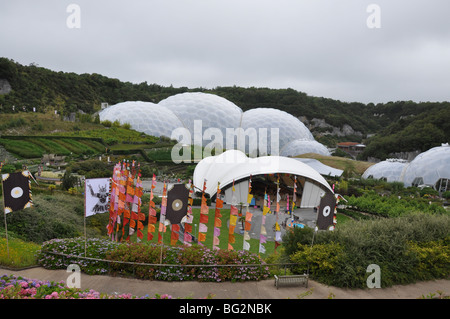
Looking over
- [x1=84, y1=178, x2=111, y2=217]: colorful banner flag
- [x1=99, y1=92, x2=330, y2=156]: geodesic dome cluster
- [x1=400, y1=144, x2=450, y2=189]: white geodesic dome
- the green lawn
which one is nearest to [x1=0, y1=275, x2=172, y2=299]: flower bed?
the green lawn

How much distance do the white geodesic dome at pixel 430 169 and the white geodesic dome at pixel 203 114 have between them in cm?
2502

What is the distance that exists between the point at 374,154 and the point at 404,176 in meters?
26.2

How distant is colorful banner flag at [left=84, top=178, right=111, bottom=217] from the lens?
1028cm

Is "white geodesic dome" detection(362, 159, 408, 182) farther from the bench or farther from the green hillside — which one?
the bench

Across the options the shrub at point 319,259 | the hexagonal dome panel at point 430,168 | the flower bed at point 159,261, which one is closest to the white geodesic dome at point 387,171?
the hexagonal dome panel at point 430,168

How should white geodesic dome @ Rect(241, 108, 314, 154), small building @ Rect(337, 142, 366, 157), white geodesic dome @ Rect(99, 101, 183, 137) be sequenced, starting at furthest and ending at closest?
small building @ Rect(337, 142, 366, 157)
white geodesic dome @ Rect(241, 108, 314, 154)
white geodesic dome @ Rect(99, 101, 183, 137)

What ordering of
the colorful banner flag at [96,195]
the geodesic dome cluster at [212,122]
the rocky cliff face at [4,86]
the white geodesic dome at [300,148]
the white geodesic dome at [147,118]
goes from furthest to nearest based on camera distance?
the rocky cliff face at [4,86], the white geodesic dome at [300,148], the geodesic dome cluster at [212,122], the white geodesic dome at [147,118], the colorful banner flag at [96,195]

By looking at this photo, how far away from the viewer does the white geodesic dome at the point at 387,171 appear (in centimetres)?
3669

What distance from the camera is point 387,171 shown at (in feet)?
122

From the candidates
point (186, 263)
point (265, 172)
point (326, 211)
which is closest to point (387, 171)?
point (265, 172)

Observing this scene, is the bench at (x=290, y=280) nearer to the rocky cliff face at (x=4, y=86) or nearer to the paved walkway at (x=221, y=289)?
the paved walkway at (x=221, y=289)

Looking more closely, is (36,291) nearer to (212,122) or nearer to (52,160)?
(52,160)

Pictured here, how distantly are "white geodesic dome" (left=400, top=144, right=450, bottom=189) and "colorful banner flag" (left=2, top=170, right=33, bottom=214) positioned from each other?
3667 cm

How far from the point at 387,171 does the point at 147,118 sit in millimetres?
34441
